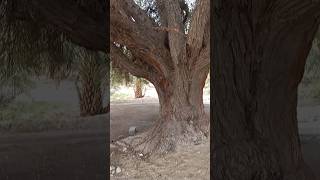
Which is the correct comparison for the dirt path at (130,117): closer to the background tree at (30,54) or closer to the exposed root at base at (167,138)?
the exposed root at base at (167,138)

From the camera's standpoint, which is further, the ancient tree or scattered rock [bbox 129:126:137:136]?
scattered rock [bbox 129:126:137:136]

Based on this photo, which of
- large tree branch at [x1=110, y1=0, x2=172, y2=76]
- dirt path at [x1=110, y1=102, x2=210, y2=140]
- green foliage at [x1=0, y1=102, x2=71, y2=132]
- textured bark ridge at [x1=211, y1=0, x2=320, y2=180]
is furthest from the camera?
dirt path at [x1=110, y1=102, x2=210, y2=140]

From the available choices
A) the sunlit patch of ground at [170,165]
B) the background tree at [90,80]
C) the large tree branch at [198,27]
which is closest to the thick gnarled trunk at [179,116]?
the sunlit patch of ground at [170,165]

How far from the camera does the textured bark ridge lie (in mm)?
2424

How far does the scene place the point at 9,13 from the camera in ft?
8.30

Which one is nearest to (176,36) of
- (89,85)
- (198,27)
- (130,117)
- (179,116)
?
(198,27)

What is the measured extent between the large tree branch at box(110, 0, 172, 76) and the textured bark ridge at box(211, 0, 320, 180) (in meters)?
2.99

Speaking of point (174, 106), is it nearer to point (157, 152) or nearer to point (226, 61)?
point (157, 152)

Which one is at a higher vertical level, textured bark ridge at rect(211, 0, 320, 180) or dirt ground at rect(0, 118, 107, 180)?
textured bark ridge at rect(211, 0, 320, 180)

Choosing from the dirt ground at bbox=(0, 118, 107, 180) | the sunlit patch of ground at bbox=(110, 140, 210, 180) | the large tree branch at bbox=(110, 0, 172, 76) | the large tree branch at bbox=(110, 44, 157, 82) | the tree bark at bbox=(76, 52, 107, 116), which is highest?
the large tree branch at bbox=(110, 0, 172, 76)

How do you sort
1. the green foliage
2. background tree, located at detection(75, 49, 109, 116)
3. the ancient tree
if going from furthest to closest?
the ancient tree
background tree, located at detection(75, 49, 109, 116)
the green foliage

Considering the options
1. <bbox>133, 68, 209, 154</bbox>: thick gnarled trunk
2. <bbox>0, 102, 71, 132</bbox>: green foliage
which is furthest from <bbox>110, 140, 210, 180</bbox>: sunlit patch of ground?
<bbox>0, 102, 71, 132</bbox>: green foliage

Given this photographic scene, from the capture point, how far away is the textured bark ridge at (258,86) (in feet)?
7.95

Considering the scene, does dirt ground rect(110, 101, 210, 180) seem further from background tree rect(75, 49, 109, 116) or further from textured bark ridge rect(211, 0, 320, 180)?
textured bark ridge rect(211, 0, 320, 180)
